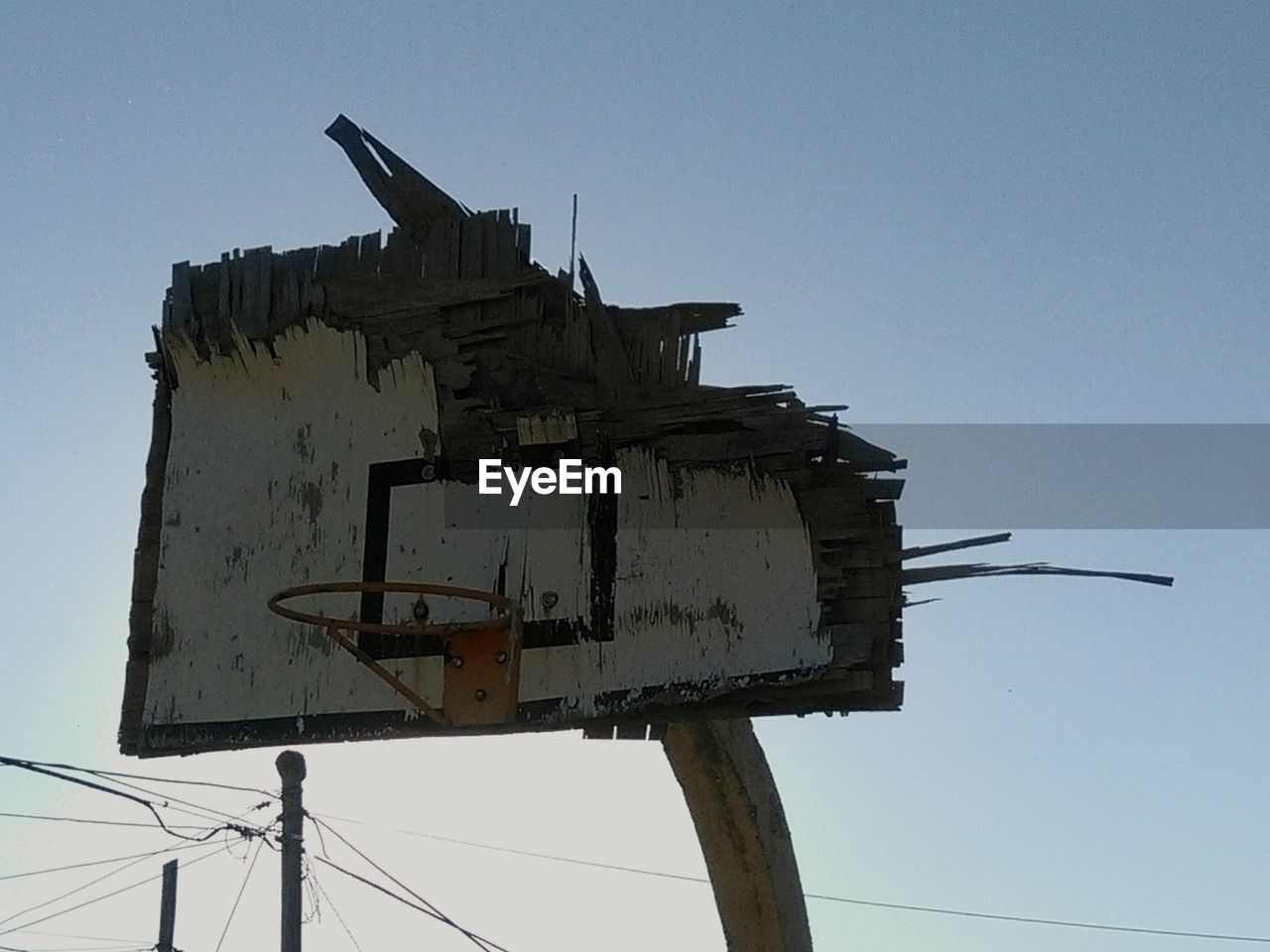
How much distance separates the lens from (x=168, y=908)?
13859 mm

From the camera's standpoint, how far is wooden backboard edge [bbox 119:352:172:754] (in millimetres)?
5469

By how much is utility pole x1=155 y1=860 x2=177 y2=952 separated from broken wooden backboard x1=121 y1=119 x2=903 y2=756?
8.89 m

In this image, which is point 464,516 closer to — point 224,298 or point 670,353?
point 670,353

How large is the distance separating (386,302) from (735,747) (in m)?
1.78

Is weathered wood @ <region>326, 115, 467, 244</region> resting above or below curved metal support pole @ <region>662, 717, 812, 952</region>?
above

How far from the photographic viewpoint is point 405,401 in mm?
5504

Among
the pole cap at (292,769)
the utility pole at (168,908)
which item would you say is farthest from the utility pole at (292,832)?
the utility pole at (168,908)

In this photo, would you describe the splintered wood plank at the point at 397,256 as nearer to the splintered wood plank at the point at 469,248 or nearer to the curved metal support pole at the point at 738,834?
the splintered wood plank at the point at 469,248

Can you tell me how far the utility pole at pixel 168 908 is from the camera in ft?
44.9

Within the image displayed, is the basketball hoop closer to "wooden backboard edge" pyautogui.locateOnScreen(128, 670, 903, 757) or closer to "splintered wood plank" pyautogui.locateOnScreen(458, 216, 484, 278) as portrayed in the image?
"wooden backboard edge" pyautogui.locateOnScreen(128, 670, 903, 757)

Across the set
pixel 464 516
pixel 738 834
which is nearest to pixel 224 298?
pixel 464 516

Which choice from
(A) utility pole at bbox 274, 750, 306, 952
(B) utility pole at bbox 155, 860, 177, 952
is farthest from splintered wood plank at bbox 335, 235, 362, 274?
(B) utility pole at bbox 155, 860, 177, 952

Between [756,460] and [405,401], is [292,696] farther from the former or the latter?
[756,460]

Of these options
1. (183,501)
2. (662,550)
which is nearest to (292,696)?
(183,501)
